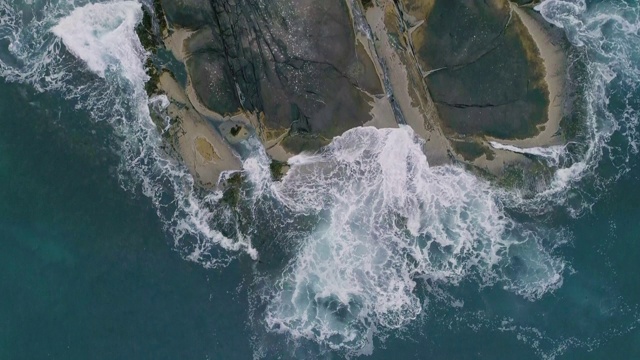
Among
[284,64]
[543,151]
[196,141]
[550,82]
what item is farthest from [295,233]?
[550,82]

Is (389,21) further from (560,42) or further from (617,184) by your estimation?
(617,184)

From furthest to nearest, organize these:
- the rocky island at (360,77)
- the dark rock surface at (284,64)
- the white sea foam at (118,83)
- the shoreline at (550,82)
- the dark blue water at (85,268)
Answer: the shoreline at (550,82)
the white sea foam at (118,83)
the dark blue water at (85,268)
the rocky island at (360,77)
the dark rock surface at (284,64)

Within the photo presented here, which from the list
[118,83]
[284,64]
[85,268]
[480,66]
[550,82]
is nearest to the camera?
[284,64]

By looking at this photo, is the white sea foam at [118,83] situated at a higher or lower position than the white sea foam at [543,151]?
higher

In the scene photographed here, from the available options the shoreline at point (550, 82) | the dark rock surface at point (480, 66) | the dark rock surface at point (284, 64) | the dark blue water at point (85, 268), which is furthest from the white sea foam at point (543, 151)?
the dark blue water at point (85, 268)

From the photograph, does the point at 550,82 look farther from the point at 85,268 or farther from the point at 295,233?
the point at 85,268

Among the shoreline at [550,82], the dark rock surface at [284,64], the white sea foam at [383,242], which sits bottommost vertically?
the white sea foam at [383,242]

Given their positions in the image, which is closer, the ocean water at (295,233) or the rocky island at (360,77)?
the rocky island at (360,77)

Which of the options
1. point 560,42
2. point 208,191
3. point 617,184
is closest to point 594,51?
point 560,42

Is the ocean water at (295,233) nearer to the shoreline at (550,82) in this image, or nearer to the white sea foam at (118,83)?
the white sea foam at (118,83)
